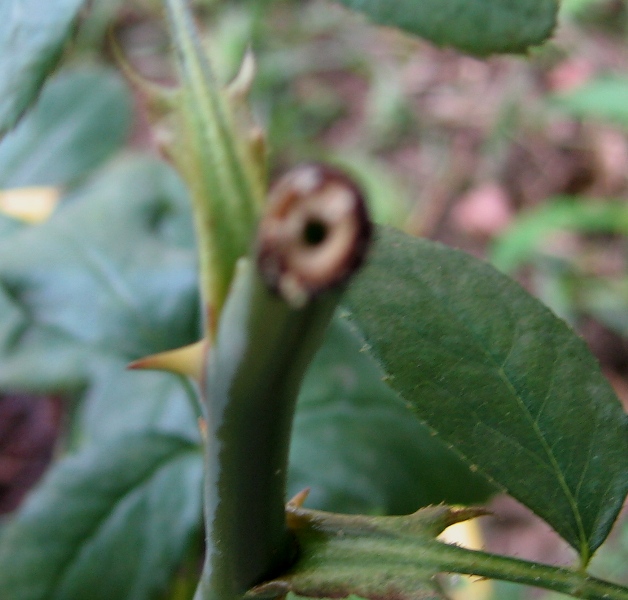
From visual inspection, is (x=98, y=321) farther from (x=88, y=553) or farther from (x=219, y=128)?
(x=219, y=128)

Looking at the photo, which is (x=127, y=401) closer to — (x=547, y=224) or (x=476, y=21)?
(x=476, y=21)

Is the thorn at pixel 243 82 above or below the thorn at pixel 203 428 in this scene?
above

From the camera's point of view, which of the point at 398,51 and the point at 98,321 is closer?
the point at 98,321

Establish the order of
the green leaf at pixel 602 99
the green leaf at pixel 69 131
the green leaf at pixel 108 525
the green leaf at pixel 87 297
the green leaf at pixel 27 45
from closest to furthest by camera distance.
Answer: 1. the green leaf at pixel 27 45
2. the green leaf at pixel 108 525
3. the green leaf at pixel 87 297
4. the green leaf at pixel 69 131
5. the green leaf at pixel 602 99

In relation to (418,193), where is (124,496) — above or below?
above

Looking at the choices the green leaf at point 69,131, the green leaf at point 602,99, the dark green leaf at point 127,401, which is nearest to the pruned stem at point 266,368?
the dark green leaf at point 127,401

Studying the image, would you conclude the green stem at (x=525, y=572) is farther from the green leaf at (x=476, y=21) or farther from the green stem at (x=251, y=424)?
the green leaf at (x=476, y=21)

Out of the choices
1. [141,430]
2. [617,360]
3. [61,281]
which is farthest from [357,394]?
[617,360]
